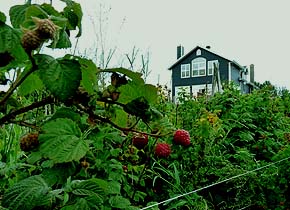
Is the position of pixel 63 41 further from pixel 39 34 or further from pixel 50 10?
pixel 39 34

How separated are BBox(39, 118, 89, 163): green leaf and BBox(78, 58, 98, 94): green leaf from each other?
7 cm

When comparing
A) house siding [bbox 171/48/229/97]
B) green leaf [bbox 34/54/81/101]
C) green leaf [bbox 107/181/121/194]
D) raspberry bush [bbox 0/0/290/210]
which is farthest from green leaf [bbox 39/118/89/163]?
house siding [bbox 171/48/229/97]

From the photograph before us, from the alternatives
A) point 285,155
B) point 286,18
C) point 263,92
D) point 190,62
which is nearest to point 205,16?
point 286,18

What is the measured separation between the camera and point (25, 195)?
22.9 inches

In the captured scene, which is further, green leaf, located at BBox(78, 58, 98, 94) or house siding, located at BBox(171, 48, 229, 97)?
house siding, located at BBox(171, 48, 229, 97)

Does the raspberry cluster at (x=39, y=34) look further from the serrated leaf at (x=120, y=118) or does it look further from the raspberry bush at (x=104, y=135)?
the serrated leaf at (x=120, y=118)

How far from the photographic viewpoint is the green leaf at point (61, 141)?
56 centimetres

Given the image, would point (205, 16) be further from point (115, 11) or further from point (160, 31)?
point (115, 11)

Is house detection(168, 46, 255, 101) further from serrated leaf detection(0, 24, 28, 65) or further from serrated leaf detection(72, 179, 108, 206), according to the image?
serrated leaf detection(0, 24, 28, 65)

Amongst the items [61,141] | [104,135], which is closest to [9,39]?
[61,141]

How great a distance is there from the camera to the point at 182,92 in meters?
3.04

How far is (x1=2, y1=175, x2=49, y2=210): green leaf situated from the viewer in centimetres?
57

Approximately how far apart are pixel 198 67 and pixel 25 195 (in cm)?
2817

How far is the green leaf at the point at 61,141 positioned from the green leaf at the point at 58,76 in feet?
0.35
